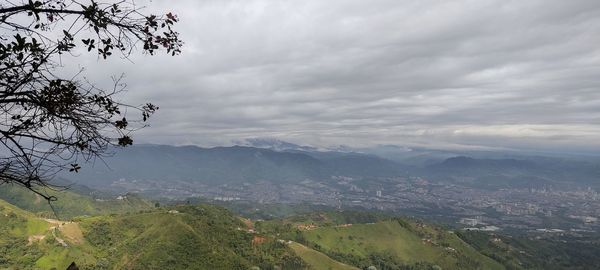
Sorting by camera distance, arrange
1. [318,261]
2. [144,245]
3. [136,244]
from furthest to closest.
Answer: [318,261] → [136,244] → [144,245]

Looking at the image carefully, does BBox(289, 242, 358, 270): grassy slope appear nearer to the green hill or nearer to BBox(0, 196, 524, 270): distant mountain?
BBox(0, 196, 524, 270): distant mountain

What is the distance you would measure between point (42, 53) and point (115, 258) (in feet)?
473

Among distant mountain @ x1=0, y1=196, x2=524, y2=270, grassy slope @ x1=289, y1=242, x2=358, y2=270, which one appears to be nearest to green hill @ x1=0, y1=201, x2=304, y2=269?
distant mountain @ x1=0, y1=196, x2=524, y2=270

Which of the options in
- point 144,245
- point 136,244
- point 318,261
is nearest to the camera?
point 144,245

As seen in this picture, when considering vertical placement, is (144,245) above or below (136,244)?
below

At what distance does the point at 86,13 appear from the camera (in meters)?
7.75

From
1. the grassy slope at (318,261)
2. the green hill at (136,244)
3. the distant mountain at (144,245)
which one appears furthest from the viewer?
the grassy slope at (318,261)

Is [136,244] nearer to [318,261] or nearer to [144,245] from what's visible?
[144,245]

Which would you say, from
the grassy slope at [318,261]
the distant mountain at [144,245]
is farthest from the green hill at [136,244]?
the grassy slope at [318,261]

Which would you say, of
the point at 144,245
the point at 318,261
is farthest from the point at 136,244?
the point at 318,261

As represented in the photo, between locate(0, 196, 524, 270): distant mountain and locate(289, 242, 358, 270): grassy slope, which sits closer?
locate(0, 196, 524, 270): distant mountain

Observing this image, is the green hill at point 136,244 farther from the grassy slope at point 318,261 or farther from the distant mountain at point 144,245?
the grassy slope at point 318,261

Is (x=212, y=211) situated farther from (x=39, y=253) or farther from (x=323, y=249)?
(x=39, y=253)

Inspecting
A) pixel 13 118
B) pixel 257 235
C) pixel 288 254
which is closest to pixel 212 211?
pixel 257 235
